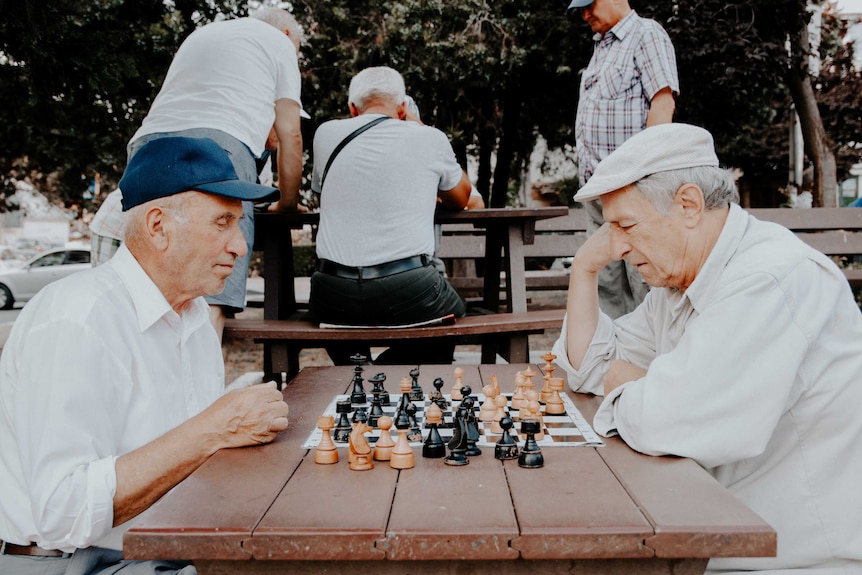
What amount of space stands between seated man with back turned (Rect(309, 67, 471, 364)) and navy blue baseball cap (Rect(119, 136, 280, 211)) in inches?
79.3

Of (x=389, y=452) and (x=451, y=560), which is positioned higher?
(x=389, y=452)

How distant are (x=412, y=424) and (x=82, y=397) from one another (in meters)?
0.79

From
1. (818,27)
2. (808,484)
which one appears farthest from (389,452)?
(818,27)

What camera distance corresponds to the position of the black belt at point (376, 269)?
418cm

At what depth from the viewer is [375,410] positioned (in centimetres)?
229

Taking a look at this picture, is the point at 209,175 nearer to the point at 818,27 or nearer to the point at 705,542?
the point at 705,542

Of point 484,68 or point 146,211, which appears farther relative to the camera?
point 484,68

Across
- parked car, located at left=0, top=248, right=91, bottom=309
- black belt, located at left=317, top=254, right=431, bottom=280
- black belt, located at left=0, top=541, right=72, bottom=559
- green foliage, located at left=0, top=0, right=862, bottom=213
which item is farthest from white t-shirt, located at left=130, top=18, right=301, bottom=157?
parked car, located at left=0, top=248, right=91, bottom=309

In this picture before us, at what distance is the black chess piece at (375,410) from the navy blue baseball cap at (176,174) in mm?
674

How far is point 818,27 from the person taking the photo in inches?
514

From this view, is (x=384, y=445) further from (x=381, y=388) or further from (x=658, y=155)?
(x=658, y=155)

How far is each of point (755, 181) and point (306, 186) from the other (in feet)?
52.0

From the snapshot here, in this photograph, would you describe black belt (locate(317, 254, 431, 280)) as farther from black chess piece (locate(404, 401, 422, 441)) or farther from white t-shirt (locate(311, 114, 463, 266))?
black chess piece (locate(404, 401, 422, 441))

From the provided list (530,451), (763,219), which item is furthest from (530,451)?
(763,219)
